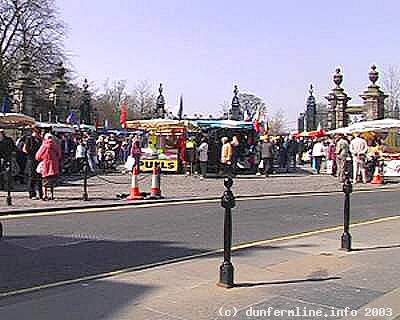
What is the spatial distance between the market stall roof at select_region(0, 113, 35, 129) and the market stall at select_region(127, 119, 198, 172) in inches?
300

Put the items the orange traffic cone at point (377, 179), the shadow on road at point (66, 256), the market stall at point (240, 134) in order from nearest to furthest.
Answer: the shadow on road at point (66, 256) → the orange traffic cone at point (377, 179) → the market stall at point (240, 134)

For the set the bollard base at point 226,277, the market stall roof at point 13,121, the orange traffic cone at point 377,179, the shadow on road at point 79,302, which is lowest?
the shadow on road at point 79,302

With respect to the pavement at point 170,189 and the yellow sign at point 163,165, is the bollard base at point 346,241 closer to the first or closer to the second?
the pavement at point 170,189

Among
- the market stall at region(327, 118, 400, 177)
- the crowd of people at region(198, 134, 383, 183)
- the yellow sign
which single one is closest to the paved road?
the crowd of people at region(198, 134, 383, 183)

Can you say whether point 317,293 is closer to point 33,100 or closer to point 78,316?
point 78,316

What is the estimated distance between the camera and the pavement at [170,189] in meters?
15.7

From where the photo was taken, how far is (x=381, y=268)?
8570 mm

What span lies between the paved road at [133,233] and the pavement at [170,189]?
61.6 inches

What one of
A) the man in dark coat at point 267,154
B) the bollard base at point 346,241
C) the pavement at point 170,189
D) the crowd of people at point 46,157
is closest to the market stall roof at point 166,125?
the crowd of people at point 46,157

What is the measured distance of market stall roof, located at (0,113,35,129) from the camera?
21609 millimetres

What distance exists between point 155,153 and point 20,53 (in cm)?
2273

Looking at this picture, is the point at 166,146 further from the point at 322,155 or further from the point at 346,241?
the point at 346,241

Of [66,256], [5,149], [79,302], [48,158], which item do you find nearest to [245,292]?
[79,302]

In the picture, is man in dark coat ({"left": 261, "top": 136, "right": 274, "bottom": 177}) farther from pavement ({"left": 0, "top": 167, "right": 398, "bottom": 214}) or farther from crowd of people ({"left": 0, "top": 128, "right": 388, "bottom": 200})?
pavement ({"left": 0, "top": 167, "right": 398, "bottom": 214})
